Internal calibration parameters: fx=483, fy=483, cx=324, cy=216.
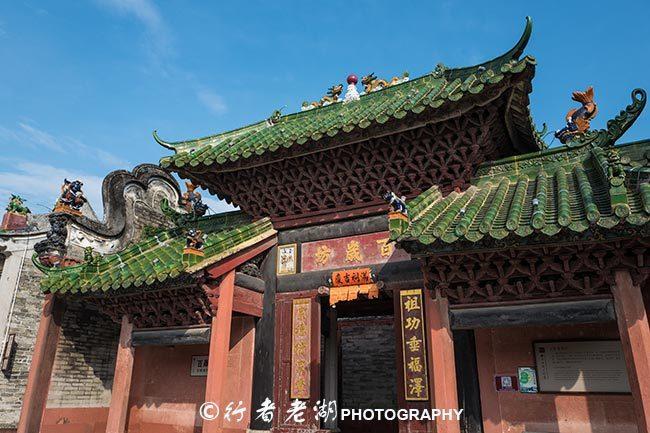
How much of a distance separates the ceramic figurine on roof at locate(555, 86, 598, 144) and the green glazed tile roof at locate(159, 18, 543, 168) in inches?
22.8

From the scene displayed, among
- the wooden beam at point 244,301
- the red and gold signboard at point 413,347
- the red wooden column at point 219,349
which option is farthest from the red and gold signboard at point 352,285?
the red wooden column at point 219,349

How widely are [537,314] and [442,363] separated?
1.37m

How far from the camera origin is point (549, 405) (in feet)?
22.5

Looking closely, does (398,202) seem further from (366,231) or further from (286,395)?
(286,395)

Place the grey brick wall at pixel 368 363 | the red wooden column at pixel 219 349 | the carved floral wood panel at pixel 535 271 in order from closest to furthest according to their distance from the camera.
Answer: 1. the carved floral wood panel at pixel 535 271
2. the red wooden column at pixel 219 349
3. the grey brick wall at pixel 368 363

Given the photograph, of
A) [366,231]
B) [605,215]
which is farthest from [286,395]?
[605,215]

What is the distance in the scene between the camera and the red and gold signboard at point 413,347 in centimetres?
696

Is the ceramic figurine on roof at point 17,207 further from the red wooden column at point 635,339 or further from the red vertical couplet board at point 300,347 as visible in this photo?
the red wooden column at point 635,339

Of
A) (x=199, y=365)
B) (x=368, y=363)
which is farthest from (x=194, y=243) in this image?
(x=368, y=363)

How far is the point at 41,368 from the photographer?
920 cm

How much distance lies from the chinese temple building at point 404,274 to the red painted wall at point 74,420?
40 millimetres

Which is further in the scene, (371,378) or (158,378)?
(371,378)

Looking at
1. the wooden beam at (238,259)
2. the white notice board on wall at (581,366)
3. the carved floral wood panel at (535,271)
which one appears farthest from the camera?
the wooden beam at (238,259)

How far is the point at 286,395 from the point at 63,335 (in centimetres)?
558
